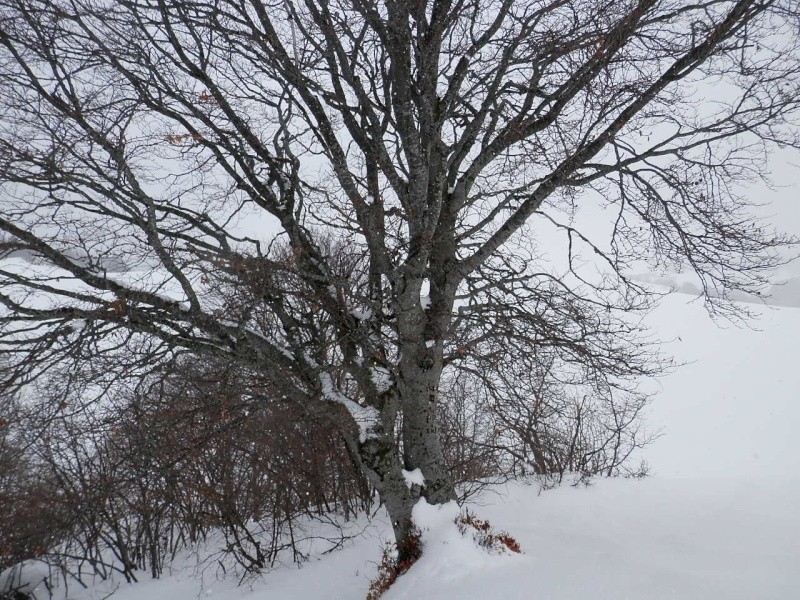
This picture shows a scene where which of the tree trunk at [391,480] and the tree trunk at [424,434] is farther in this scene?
the tree trunk at [424,434]

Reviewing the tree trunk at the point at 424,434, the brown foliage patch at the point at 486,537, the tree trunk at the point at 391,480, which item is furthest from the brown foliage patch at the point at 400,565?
the tree trunk at the point at 424,434

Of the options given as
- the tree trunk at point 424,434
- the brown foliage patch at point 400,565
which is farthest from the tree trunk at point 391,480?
the tree trunk at point 424,434

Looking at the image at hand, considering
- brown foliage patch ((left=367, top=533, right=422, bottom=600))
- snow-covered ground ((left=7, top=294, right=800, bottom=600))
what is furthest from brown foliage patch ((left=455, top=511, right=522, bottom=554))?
brown foliage patch ((left=367, top=533, right=422, bottom=600))

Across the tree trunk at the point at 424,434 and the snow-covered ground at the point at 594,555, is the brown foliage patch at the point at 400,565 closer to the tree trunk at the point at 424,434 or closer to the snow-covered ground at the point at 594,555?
the snow-covered ground at the point at 594,555

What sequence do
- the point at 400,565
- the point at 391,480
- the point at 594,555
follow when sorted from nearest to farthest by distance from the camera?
the point at 594,555 < the point at 400,565 < the point at 391,480

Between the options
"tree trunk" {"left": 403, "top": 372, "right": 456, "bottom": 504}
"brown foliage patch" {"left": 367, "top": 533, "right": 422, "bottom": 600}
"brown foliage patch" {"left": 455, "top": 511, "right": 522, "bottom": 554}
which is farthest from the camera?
"tree trunk" {"left": 403, "top": 372, "right": 456, "bottom": 504}

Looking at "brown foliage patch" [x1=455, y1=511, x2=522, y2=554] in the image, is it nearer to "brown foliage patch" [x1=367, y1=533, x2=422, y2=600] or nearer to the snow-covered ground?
the snow-covered ground

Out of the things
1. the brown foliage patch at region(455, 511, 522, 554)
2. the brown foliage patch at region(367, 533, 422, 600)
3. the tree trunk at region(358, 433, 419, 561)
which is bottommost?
the brown foliage patch at region(367, 533, 422, 600)

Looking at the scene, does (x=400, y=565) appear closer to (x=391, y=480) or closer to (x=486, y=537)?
(x=391, y=480)

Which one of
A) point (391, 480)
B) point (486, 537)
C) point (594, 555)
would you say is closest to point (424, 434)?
point (391, 480)

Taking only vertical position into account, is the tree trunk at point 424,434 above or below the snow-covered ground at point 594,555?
above

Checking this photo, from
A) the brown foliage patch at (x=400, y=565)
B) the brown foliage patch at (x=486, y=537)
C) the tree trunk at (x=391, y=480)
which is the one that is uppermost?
the tree trunk at (x=391, y=480)

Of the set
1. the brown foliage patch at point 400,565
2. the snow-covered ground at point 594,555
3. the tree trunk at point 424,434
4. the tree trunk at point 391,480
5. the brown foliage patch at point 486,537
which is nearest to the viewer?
the snow-covered ground at point 594,555

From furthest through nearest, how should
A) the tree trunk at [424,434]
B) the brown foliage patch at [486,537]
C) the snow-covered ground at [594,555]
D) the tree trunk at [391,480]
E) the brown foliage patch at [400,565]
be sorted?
1. the tree trunk at [424,434]
2. the tree trunk at [391,480]
3. the brown foliage patch at [400,565]
4. the brown foliage patch at [486,537]
5. the snow-covered ground at [594,555]
